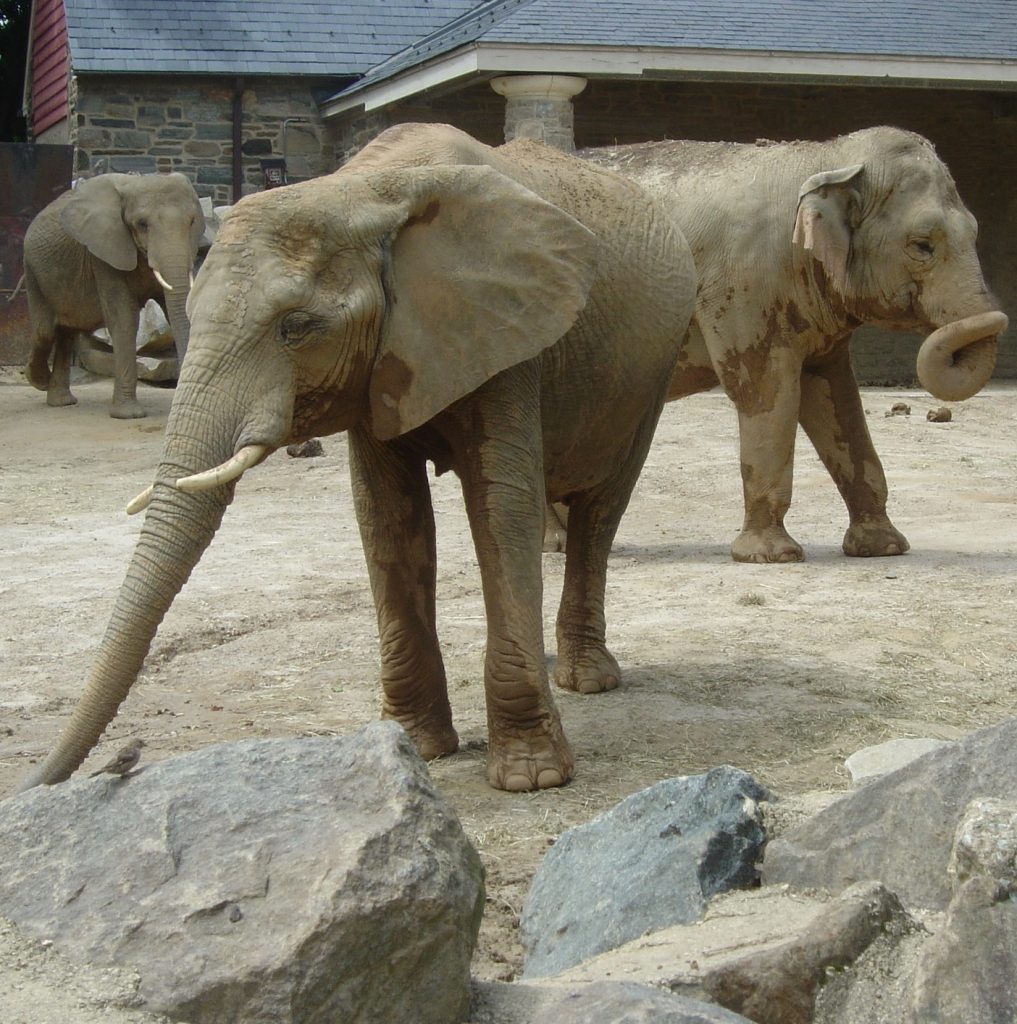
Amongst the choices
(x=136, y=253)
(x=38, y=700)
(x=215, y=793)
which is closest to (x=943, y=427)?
(x=136, y=253)

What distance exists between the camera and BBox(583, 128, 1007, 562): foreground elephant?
881 centimetres

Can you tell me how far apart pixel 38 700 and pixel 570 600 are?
2143 millimetres

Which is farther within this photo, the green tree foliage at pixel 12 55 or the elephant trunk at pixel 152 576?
the green tree foliage at pixel 12 55

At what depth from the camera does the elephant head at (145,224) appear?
15.7m

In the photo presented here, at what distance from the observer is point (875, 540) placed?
9469mm

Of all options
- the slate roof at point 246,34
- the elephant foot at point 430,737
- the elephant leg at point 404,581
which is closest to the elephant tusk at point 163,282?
the slate roof at point 246,34

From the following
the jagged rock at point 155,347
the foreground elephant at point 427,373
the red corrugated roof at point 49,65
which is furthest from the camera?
the red corrugated roof at point 49,65

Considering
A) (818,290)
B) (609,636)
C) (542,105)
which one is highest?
(542,105)

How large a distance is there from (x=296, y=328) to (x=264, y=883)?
2.10 meters

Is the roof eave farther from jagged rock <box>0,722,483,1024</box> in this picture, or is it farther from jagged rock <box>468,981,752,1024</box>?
jagged rock <box>468,981,752,1024</box>

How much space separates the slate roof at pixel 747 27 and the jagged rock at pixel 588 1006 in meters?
13.4

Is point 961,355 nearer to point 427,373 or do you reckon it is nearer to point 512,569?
point 512,569

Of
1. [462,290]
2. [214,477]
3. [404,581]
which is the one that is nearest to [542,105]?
[404,581]

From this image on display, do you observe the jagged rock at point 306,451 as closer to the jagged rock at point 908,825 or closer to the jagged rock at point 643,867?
the jagged rock at point 643,867
